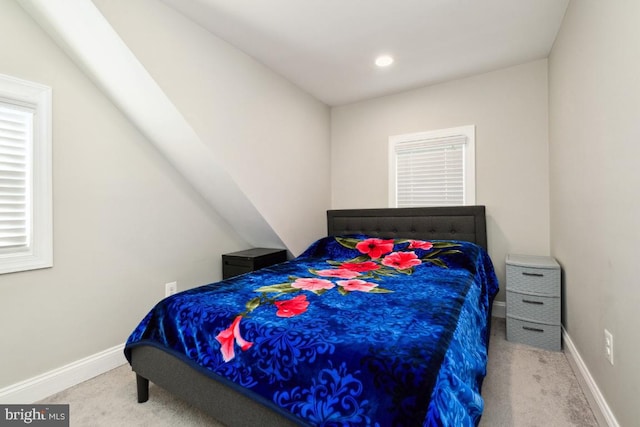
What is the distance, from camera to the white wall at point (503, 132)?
2.58 metres

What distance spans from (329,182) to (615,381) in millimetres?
2919

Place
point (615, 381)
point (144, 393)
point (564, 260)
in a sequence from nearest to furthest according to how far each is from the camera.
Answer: point (615, 381), point (144, 393), point (564, 260)

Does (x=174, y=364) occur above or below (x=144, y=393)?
above

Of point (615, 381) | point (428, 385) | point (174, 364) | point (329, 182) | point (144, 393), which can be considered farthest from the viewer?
point (329, 182)

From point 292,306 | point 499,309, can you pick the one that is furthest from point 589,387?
point 292,306

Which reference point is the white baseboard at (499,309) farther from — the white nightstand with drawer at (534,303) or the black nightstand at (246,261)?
the black nightstand at (246,261)

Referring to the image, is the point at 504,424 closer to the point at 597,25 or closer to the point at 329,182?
the point at 597,25

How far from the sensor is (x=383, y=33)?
2176 millimetres

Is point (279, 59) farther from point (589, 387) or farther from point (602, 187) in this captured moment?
point (589, 387)

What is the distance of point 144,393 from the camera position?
1621mm

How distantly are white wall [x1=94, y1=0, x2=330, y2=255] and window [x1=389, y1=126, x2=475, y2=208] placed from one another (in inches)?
35.0

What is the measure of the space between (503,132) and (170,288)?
10.9 feet

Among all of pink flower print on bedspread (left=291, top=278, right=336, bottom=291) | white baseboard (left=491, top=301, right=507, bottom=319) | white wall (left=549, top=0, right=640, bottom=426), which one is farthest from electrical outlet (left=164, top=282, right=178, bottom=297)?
white baseboard (left=491, top=301, right=507, bottom=319)

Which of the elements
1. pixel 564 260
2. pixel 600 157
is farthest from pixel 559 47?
pixel 564 260
